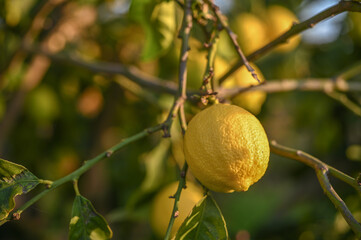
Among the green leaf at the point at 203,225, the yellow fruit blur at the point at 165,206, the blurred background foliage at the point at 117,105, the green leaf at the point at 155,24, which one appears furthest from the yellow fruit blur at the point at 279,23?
the green leaf at the point at 203,225

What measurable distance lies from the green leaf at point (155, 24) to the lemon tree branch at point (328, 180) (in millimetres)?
358

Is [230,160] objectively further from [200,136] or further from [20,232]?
[20,232]

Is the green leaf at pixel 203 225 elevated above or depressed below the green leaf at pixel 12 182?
below

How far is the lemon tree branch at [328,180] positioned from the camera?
1.82ft

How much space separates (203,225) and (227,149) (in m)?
0.13

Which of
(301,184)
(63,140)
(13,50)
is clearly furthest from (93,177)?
(301,184)

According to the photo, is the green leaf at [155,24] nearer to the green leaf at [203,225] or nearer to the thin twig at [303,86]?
the thin twig at [303,86]

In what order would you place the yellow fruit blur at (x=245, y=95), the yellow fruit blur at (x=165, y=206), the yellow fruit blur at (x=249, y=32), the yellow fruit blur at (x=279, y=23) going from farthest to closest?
the yellow fruit blur at (x=279, y=23) < the yellow fruit blur at (x=249, y=32) < the yellow fruit blur at (x=245, y=95) < the yellow fruit blur at (x=165, y=206)

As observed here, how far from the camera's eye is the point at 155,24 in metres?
0.94

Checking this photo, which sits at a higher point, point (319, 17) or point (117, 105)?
point (319, 17)

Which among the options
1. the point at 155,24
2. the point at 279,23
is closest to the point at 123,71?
the point at 155,24

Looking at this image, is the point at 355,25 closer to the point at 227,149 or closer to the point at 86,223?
the point at 227,149

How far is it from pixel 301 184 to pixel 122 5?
1103 mm

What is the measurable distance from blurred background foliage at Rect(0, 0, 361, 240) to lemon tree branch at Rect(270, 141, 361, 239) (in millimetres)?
538
